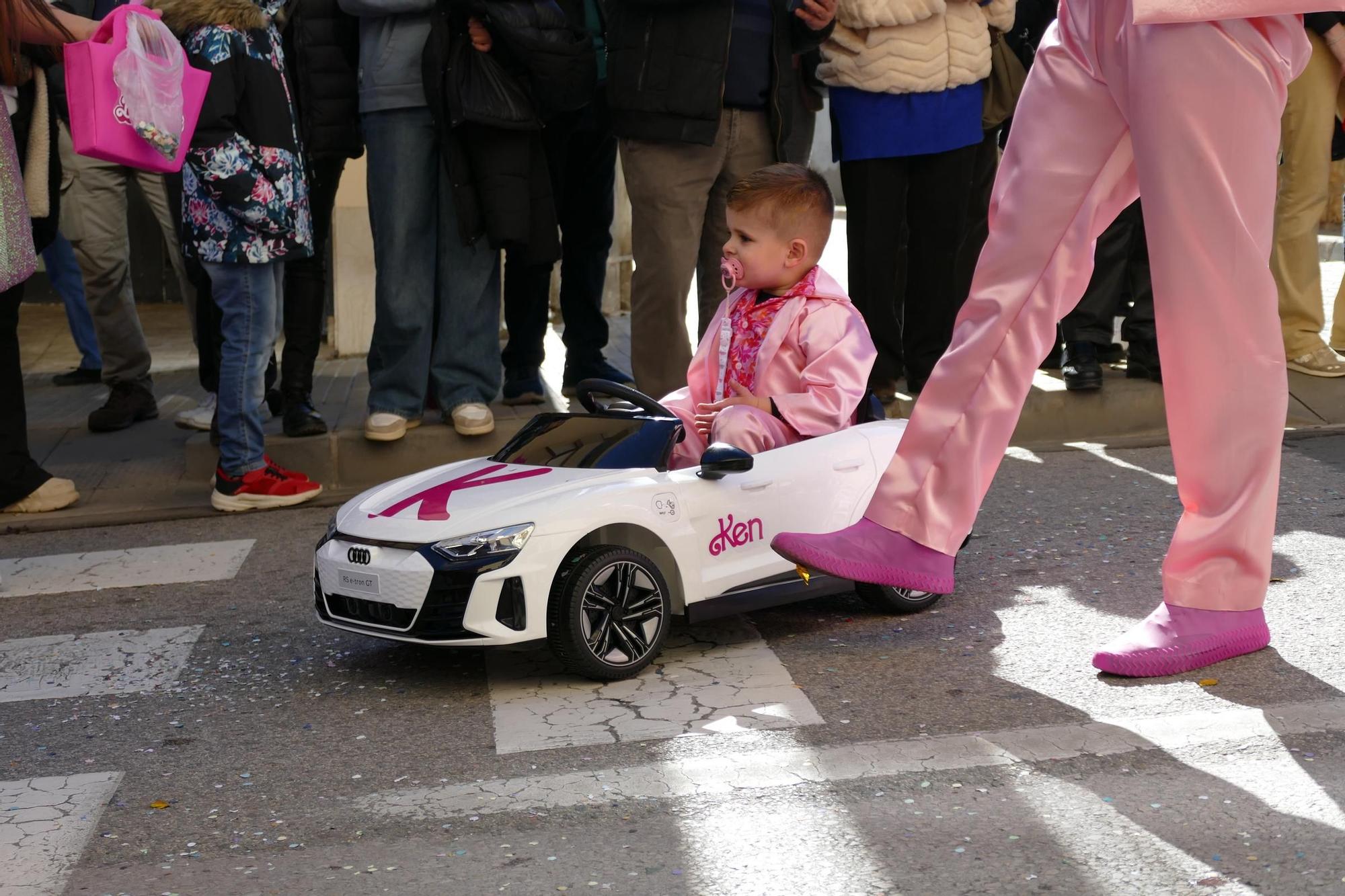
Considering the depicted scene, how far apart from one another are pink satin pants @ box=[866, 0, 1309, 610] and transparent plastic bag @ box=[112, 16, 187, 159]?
2998 mm

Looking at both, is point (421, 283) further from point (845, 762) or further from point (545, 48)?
point (845, 762)

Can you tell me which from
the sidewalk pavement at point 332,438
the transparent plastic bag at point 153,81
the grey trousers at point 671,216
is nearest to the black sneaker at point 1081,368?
the sidewalk pavement at point 332,438

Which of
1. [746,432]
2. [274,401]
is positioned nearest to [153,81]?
[274,401]

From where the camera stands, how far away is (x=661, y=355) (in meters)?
6.61

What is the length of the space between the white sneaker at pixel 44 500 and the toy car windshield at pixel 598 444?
8.87 ft

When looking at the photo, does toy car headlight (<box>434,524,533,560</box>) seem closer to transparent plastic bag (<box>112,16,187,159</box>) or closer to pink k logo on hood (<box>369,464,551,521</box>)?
pink k logo on hood (<box>369,464,551,521</box>)

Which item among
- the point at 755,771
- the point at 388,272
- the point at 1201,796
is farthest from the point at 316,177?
the point at 1201,796

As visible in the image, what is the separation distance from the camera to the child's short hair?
4.68 meters

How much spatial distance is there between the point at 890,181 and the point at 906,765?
→ 380cm

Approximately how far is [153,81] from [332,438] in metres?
1.72

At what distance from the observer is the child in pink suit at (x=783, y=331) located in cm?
456

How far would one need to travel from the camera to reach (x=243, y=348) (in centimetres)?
612

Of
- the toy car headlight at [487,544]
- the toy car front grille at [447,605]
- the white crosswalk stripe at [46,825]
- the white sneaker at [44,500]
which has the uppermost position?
the toy car headlight at [487,544]

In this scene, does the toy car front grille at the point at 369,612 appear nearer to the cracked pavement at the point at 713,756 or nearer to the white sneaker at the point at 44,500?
the cracked pavement at the point at 713,756
